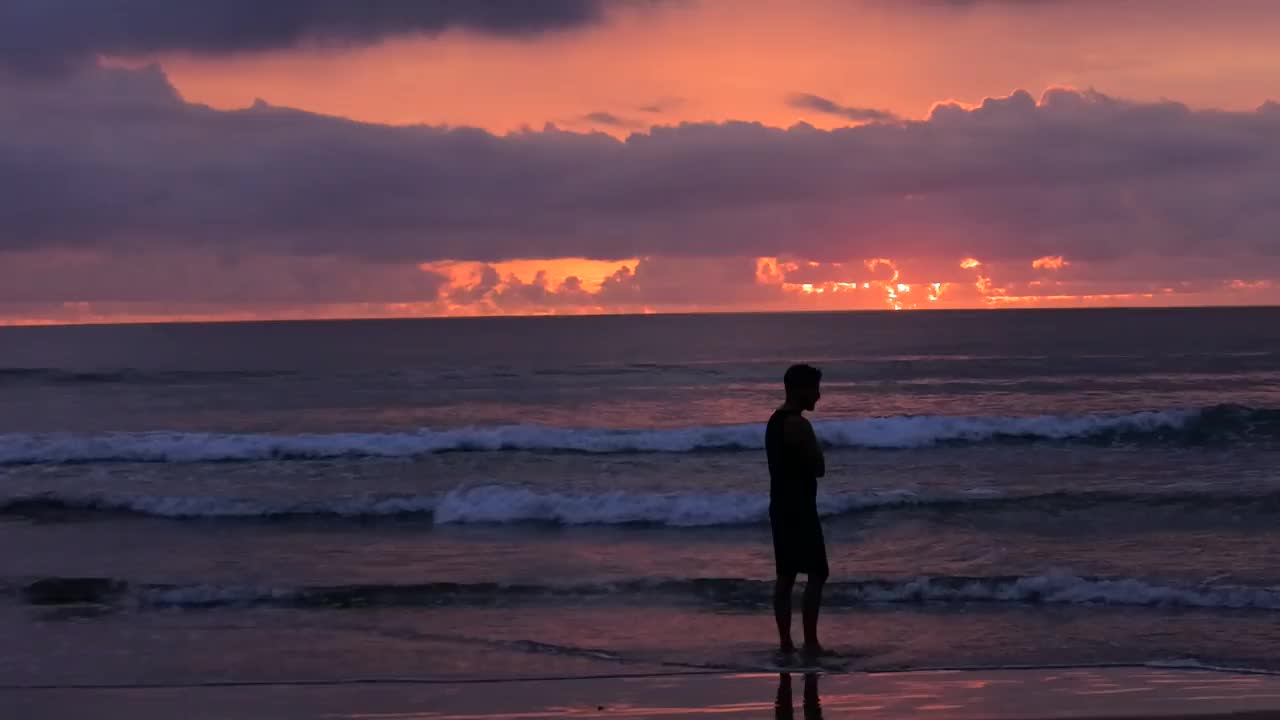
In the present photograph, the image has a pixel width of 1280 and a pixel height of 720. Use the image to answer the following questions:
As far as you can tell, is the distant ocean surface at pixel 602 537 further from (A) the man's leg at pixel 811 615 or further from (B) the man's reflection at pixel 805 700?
(B) the man's reflection at pixel 805 700

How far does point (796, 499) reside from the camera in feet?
25.7

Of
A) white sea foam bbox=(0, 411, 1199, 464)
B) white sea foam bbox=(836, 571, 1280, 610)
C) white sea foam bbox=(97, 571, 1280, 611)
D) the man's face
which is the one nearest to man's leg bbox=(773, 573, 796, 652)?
the man's face

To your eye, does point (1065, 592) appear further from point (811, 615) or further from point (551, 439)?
point (551, 439)

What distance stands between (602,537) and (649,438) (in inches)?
374

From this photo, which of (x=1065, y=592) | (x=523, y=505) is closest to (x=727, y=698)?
(x=1065, y=592)

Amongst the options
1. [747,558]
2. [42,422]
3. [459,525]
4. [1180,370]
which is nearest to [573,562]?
[747,558]

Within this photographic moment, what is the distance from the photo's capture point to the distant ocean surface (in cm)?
873

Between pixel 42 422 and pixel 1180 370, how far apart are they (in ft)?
118

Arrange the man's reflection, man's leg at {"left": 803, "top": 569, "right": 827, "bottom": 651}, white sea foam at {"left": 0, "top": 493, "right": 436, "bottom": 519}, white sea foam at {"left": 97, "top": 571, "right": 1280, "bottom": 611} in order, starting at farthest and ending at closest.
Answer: white sea foam at {"left": 0, "top": 493, "right": 436, "bottom": 519}, white sea foam at {"left": 97, "top": 571, "right": 1280, "bottom": 611}, man's leg at {"left": 803, "top": 569, "right": 827, "bottom": 651}, the man's reflection

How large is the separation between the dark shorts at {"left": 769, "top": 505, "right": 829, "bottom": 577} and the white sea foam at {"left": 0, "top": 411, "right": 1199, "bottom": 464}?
14.4m

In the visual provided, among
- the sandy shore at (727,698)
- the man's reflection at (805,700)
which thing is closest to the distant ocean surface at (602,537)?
the sandy shore at (727,698)

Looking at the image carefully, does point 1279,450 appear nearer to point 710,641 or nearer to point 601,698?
point 710,641

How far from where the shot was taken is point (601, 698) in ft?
23.3

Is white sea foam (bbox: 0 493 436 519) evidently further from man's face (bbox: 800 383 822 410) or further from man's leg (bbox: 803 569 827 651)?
man's face (bbox: 800 383 822 410)
